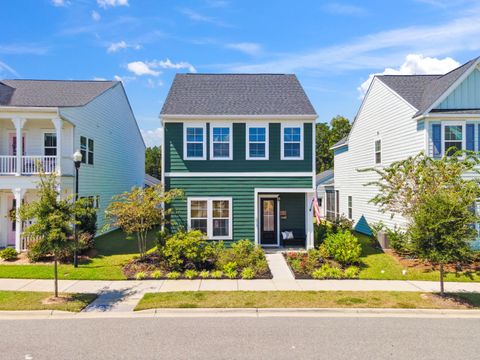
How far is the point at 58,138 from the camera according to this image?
586 inches

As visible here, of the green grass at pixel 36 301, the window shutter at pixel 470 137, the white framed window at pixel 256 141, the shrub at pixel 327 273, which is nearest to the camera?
the green grass at pixel 36 301

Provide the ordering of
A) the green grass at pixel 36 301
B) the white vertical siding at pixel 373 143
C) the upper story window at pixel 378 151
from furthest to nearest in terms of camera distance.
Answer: the upper story window at pixel 378 151 → the white vertical siding at pixel 373 143 → the green grass at pixel 36 301

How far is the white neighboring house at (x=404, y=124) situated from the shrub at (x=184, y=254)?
10146 mm

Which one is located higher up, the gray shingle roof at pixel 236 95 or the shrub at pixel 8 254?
the gray shingle roof at pixel 236 95

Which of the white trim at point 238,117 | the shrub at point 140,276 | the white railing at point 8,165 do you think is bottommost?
the shrub at point 140,276

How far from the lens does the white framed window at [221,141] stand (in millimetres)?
15469

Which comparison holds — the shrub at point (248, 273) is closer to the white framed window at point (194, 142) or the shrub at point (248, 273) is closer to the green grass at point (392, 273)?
the green grass at point (392, 273)

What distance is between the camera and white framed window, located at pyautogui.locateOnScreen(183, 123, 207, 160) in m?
15.4

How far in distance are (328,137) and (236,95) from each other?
43.4 m

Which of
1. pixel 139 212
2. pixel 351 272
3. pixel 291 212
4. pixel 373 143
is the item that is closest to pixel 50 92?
pixel 139 212
